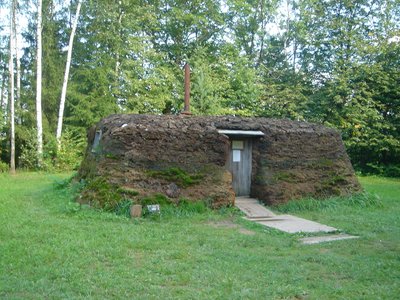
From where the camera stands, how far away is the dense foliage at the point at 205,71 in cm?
2336

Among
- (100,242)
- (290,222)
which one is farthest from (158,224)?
(290,222)

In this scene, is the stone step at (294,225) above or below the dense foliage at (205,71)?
below

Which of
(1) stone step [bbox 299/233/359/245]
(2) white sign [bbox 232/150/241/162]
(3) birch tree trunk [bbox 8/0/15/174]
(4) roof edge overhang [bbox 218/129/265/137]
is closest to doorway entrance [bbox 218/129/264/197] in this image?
(2) white sign [bbox 232/150/241/162]

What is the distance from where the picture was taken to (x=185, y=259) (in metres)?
6.15

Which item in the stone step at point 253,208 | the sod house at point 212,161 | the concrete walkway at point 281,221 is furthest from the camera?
the stone step at point 253,208

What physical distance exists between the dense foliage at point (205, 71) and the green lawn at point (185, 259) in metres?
14.1

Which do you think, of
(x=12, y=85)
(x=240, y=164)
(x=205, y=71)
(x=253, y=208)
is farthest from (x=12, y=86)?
(x=253, y=208)

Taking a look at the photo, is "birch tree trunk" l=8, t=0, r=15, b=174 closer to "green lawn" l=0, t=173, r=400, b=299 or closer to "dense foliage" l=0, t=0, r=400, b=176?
"dense foliage" l=0, t=0, r=400, b=176

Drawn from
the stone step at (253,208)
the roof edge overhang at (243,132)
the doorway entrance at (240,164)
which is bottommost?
the stone step at (253,208)

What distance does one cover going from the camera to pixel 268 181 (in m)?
11.3

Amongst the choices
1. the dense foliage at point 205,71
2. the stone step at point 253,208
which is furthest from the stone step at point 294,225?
the dense foliage at point 205,71

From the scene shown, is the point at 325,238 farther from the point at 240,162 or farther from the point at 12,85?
the point at 12,85

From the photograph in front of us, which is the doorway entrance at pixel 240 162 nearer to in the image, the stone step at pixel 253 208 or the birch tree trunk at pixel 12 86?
the stone step at pixel 253 208

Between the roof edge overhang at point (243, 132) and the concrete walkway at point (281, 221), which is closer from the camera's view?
the concrete walkway at point (281, 221)
